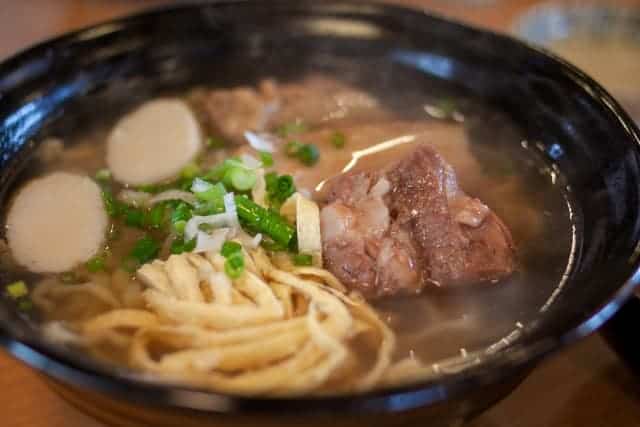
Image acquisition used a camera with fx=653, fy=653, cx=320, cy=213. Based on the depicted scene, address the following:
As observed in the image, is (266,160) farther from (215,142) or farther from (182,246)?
(182,246)

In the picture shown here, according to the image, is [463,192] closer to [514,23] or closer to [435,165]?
[435,165]

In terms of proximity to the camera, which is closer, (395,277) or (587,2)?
(395,277)

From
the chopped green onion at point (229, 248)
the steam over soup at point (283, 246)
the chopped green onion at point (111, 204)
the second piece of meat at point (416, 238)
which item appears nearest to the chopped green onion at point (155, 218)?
the steam over soup at point (283, 246)

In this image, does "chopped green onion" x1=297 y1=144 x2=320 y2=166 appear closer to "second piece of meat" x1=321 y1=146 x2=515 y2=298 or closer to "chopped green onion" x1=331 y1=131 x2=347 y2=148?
"chopped green onion" x1=331 y1=131 x2=347 y2=148

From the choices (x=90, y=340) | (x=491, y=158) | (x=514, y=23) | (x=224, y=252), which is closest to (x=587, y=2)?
(x=514, y=23)

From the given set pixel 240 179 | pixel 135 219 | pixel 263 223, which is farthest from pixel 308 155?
pixel 135 219

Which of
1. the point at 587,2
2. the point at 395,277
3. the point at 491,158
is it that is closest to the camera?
the point at 395,277

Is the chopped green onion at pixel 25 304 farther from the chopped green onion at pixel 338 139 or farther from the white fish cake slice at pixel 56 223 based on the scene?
the chopped green onion at pixel 338 139
